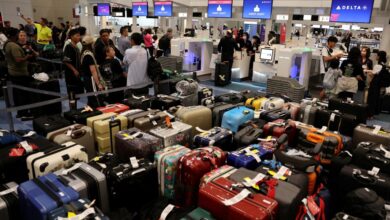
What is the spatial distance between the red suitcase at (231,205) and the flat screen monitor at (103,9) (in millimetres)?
13467

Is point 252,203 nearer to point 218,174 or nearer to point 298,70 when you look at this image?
point 218,174

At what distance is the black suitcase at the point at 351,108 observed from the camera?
15.5 ft

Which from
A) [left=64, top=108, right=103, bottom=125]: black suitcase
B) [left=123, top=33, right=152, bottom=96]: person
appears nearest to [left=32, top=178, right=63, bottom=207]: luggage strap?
[left=64, top=108, right=103, bottom=125]: black suitcase

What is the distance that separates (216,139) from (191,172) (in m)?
0.77

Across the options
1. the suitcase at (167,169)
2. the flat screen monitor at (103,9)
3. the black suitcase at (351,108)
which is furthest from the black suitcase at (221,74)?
the flat screen monitor at (103,9)

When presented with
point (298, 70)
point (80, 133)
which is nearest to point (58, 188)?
point (80, 133)

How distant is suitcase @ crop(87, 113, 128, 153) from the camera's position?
3.59 m

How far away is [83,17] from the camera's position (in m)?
15.9

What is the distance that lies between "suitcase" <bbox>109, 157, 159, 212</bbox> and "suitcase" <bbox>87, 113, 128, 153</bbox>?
882mm

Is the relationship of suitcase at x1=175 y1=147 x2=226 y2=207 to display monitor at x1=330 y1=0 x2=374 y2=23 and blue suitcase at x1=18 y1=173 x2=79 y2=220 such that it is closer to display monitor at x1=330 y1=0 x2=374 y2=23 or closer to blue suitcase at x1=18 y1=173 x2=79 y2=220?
blue suitcase at x1=18 y1=173 x2=79 y2=220

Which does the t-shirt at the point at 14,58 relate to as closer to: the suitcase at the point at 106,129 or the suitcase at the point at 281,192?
the suitcase at the point at 106,129

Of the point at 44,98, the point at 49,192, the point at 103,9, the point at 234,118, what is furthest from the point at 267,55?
the point at 103,9

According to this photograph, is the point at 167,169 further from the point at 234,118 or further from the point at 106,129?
the point at 234,118

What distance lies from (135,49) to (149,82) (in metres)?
0.62
